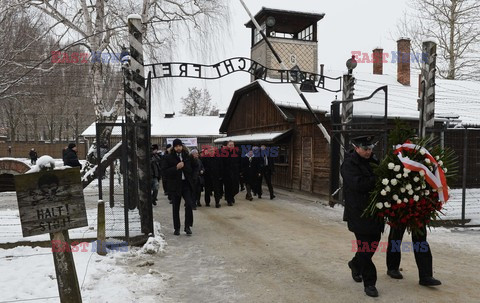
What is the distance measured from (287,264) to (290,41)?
1733cm

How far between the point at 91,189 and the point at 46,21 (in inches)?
290

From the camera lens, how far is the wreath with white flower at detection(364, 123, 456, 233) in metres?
4.46

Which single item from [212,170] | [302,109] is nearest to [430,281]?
[212,170]

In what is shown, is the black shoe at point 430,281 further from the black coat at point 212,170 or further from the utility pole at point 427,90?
the black coat at point 212,170

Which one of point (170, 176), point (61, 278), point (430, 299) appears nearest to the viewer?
point (61, 278)

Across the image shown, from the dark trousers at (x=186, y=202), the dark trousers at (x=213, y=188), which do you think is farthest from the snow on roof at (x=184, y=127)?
the dark trousers at (x=186, y=202)

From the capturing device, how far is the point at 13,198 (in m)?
14.6

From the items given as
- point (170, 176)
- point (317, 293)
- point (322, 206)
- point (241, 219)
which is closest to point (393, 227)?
point (317, 293)

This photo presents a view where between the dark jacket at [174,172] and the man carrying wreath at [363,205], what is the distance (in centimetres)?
395

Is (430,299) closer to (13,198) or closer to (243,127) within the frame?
(13,198)

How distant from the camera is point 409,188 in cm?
444

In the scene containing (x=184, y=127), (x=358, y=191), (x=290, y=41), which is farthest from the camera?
(x=184, y=127)

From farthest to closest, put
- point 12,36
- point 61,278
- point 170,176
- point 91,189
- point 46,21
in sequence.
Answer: point 91,189
point 46,21
point 12,36
point 170,176
point 61,278

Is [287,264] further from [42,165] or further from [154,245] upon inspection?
[42,165]
